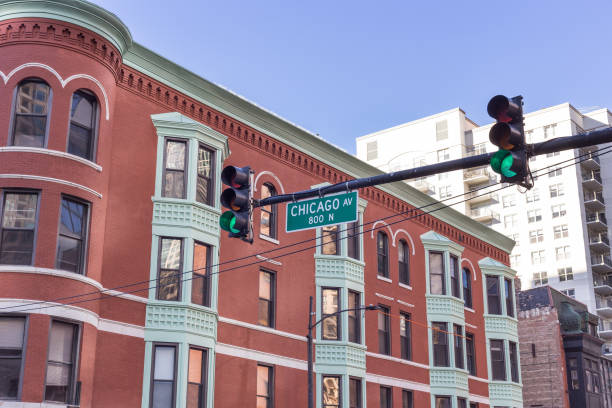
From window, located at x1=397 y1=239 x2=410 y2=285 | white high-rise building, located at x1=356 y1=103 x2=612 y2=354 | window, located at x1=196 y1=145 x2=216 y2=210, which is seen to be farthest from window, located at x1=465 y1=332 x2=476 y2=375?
white high-rise building, located at x1=356 y1=103 x2=612 y2=354

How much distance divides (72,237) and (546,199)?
244 feet

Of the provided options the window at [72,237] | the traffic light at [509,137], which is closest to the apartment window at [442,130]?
the window at [72,237]

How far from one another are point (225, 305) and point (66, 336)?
7208 mm

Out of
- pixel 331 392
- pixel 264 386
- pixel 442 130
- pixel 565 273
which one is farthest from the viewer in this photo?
pixel 442 130

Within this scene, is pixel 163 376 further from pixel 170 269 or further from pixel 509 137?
pixel 509 137

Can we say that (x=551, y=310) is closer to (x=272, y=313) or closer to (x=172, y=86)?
(x=272, y=313)

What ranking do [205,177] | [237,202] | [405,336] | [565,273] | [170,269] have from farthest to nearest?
[565,273] → [405,336] → [205,177] → [170,269] → [237,202]

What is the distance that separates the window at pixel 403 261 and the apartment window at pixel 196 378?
49.1 ft

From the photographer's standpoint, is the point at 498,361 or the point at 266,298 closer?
the point at 266,298

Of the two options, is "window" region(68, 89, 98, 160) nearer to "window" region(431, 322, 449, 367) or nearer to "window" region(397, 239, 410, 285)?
"window" region(397, 239, 410, 285)

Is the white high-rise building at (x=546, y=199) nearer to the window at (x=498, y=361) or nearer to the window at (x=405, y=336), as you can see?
the window at (x=498, y=361)

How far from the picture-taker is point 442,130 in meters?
94.9

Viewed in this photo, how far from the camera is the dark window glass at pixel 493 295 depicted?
45062 millimetres

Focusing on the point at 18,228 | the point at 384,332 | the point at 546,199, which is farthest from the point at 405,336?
the point at 546,199
